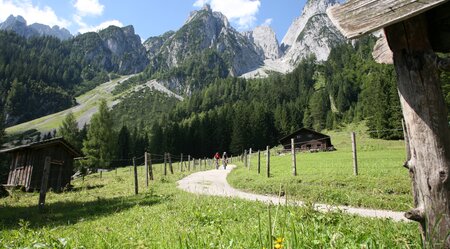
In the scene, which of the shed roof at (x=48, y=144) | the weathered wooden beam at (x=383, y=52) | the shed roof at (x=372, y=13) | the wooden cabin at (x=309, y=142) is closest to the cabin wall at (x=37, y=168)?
the shed roof at (x=48, y=144)

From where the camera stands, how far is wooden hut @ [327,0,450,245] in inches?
126

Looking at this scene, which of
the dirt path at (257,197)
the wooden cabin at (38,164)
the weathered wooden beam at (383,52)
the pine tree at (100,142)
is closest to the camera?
the weathered wooden beam at (383,52)

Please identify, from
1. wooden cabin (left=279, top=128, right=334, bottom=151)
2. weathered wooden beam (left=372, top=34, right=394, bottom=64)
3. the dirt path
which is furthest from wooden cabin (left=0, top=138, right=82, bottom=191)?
wooden cabin (left=279, top=128, right=334, bottom=151)

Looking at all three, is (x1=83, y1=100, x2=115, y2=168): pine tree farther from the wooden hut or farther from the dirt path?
the wooden hut

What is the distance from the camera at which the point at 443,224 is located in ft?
10.4

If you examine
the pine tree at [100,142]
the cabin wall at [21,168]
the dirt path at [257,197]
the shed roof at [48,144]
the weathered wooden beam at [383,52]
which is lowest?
the dirt path at [257,197]

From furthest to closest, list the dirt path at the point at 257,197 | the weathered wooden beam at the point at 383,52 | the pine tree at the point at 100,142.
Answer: the pine tree at the point at 100,142 → the dirt path at the point at 257,197 → the weathered wooden beam at the point at 383,52

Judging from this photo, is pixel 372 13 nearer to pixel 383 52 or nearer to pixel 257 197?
pixel 383 52

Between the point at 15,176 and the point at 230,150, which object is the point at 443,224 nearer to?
the point at 15,176

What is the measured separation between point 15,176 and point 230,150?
75.2 metres

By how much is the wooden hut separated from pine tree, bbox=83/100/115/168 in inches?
2745

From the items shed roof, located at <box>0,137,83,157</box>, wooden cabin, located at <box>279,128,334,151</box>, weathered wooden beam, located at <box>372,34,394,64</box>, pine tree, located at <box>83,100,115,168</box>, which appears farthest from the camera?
Answer: wooden cabin, located at <box>279,128,334,151</box>

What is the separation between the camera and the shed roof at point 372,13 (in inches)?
125

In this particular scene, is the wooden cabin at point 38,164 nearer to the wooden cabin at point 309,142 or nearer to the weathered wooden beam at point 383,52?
the weathered wooden beam at point 383,52
